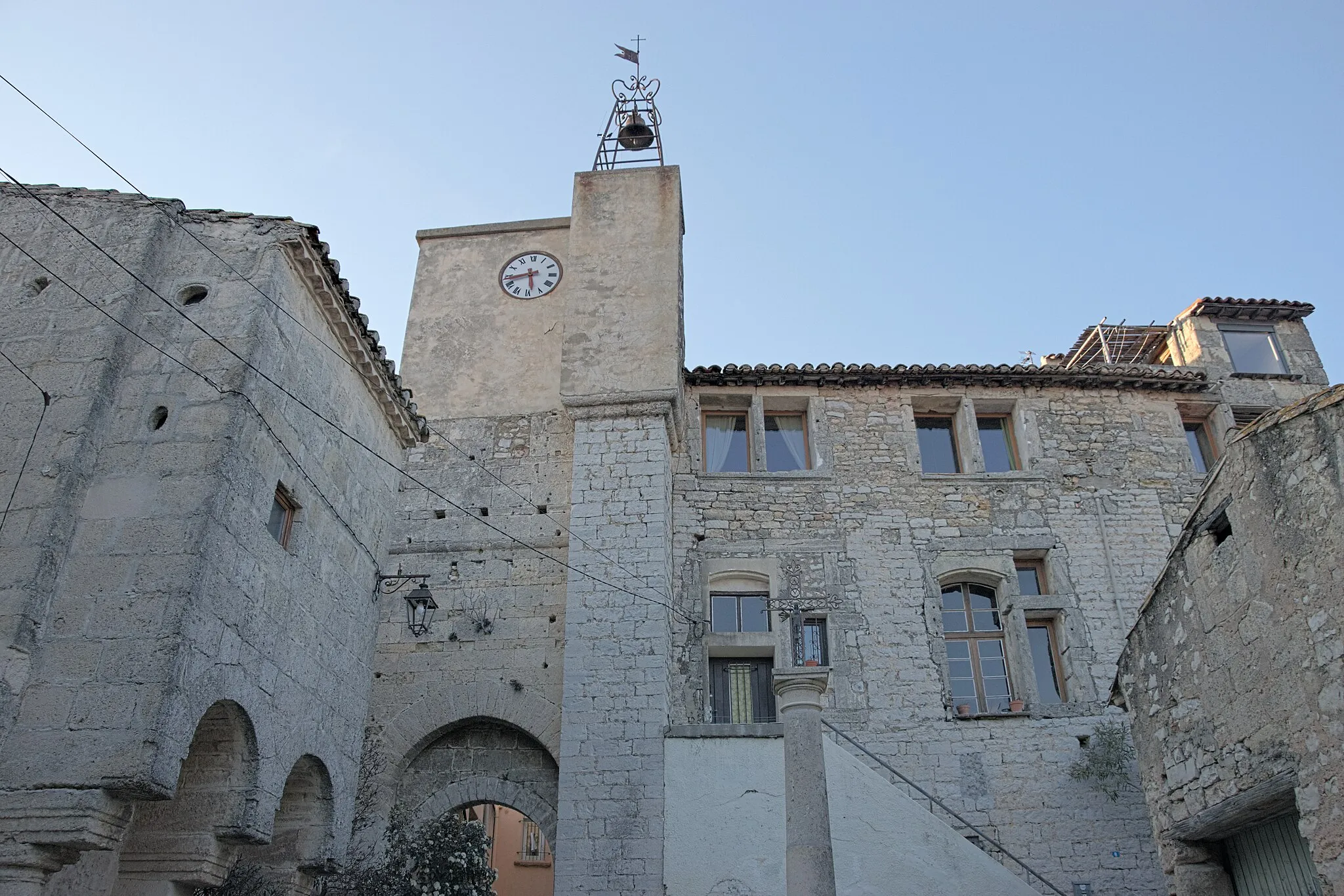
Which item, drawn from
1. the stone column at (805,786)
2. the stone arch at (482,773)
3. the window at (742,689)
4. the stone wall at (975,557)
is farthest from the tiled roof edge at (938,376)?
the stone column at (805,786)

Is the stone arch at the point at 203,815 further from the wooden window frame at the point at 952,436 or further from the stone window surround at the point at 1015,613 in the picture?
the wooden window frame at the point at 952,436

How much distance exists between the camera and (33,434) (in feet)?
23.4

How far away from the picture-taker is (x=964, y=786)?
1124 cm

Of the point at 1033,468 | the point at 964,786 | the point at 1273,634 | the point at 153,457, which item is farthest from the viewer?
the point at 1033,468

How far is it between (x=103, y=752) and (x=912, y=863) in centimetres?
653

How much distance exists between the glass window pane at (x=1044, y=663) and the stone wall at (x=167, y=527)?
7588 millimetres

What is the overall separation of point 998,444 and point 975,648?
2.94 m

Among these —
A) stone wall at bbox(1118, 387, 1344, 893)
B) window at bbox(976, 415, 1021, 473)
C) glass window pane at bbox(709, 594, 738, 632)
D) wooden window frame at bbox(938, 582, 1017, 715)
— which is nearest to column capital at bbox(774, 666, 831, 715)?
stone wall at bbox(1118, 387, 1344, 893)

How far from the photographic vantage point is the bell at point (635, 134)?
1530 centimetres

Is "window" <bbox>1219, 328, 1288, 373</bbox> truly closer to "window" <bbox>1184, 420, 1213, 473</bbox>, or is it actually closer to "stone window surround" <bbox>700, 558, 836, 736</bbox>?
"window" <bbox>1184, 420, 1213, 473</bbox>

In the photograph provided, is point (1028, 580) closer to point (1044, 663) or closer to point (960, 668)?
point (1044, 663)

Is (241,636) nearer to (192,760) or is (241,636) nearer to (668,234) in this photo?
(192,760)

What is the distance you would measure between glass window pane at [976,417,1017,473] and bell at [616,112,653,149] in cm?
629

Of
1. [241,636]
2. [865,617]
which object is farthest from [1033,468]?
[241,636]
